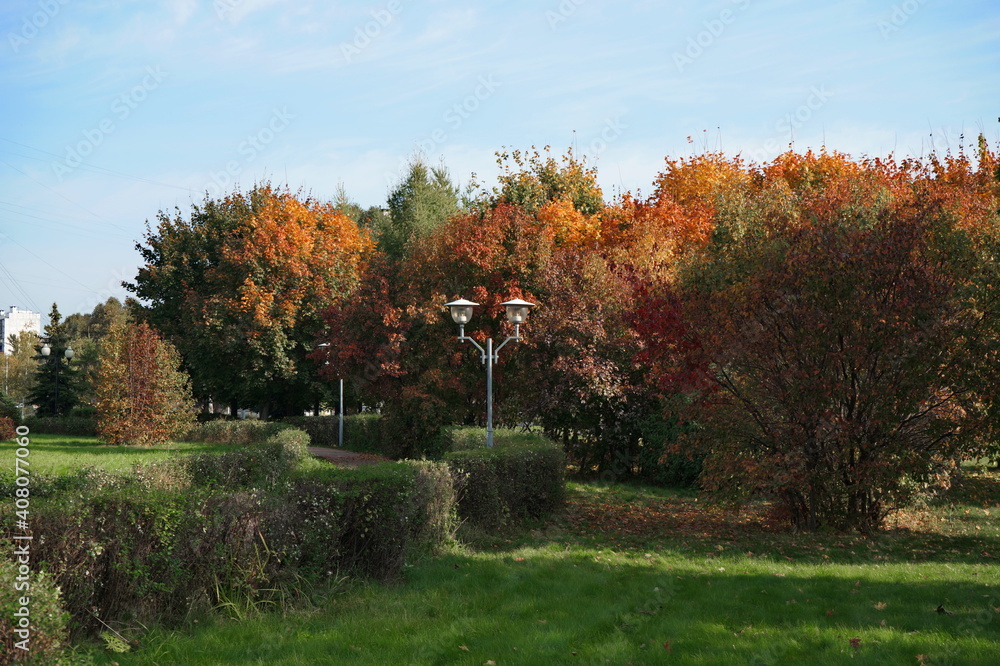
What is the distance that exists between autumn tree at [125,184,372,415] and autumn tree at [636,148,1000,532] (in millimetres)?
20160

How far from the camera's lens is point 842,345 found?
9492mm

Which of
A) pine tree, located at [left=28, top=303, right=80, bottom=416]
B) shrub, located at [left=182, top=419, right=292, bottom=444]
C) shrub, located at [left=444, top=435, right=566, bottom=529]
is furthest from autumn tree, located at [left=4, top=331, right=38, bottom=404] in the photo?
shrub, located at [left=444, top=435, right=566, bottom=529]

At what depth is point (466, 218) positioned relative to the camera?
19.2 meters

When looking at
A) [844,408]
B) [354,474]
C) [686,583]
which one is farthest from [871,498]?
[354,474]

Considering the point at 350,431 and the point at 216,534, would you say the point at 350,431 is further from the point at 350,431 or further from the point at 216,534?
the point at 216,534

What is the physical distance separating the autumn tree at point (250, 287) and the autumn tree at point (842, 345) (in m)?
20.2

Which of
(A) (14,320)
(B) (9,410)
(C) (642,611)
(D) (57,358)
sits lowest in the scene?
(C) (642,611)

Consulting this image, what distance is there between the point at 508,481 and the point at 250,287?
2216cm

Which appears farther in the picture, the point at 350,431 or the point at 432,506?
the point at 350,431

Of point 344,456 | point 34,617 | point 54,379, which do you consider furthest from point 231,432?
point 34,617

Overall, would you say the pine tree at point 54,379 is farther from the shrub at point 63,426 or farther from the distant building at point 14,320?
the distant building at point 14,320

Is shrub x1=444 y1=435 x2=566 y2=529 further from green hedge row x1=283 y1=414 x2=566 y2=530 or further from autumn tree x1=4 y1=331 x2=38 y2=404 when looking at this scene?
autumn tree x1=4 y1=331 x2=38 y2=404

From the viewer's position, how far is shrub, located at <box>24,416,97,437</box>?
3086cm

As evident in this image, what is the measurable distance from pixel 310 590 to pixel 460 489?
299cm
